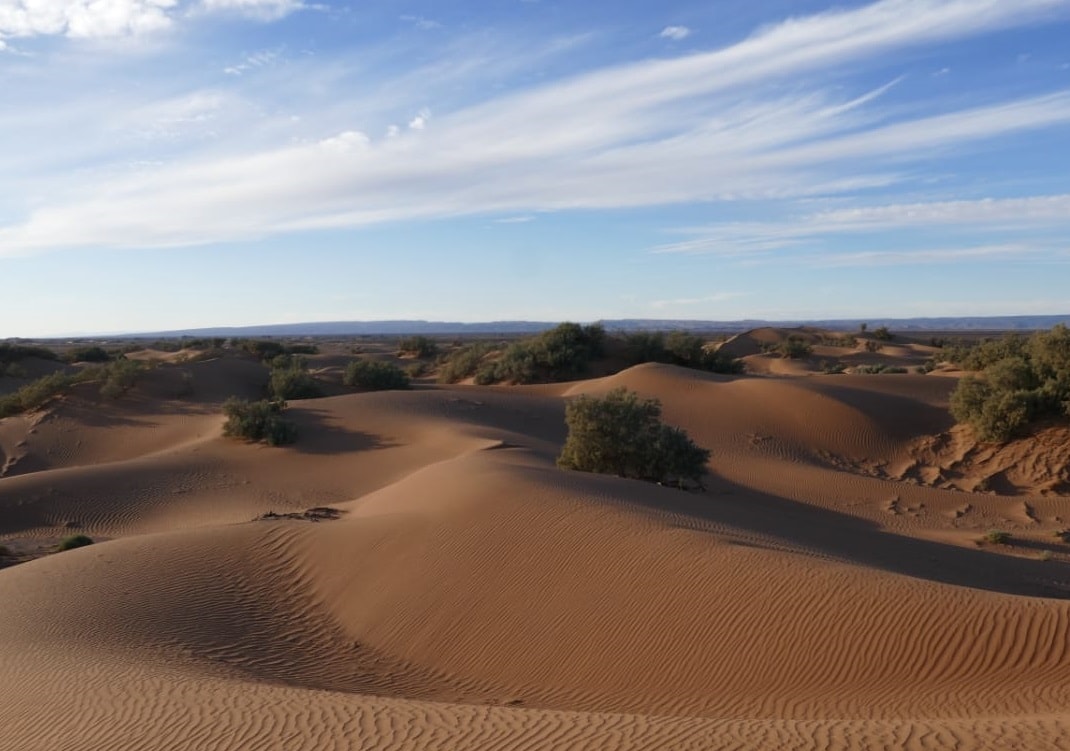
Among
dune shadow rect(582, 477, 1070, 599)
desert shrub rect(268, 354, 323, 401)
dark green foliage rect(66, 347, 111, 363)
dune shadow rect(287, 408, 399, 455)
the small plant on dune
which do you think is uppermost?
dark green foliage rect(66, 347, 111, 363)

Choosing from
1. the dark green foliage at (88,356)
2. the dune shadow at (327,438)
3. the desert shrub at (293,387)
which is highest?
the dark green foliage at (88,356)

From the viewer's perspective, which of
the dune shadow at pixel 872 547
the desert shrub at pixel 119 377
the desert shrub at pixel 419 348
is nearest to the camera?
the dune shadow at pixel 872 547

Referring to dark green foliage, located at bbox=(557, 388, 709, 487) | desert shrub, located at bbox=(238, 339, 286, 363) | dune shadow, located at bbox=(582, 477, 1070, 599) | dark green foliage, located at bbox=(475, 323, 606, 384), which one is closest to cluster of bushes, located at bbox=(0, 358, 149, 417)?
dark green foliage, located at bbox=(475, 323, 606, 384)

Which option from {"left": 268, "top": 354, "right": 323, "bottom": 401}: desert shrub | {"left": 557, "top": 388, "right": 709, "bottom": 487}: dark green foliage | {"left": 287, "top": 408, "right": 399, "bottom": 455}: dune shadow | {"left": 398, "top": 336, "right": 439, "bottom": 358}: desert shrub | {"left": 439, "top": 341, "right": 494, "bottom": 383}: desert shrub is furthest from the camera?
{"left": 398, "top": 336, "right": 439, "bottom": 358}: desert shrub

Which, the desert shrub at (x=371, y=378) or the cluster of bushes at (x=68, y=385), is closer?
the cluster of bushes at (x=68, y=385)

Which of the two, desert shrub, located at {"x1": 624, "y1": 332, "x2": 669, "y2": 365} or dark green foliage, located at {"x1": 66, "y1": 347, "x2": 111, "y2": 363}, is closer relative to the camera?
desert shrub, located at {"x1": 624, "y1": 332, "x2": 669, "y2": 365}

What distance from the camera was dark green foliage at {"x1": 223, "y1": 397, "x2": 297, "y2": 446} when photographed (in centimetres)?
2556

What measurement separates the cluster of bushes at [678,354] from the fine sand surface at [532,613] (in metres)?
20.2

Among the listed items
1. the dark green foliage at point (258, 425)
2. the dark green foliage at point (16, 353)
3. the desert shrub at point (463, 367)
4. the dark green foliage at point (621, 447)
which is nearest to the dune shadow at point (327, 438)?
the dark green foliage at point (258, 425)

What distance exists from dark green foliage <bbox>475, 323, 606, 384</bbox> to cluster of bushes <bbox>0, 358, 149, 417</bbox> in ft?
48.8

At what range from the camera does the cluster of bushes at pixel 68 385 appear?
30.0 meters

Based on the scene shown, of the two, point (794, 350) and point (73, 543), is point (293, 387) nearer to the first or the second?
point (73, 543)

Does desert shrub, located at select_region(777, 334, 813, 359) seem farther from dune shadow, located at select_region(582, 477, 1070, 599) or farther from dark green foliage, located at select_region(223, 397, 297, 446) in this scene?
dune shadow, located at select_region(582, 477, 1070, 599)

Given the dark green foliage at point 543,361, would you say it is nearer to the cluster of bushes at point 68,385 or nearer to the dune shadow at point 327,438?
the dune shadow at point 327,438
